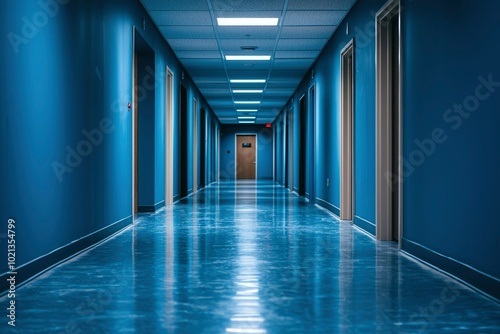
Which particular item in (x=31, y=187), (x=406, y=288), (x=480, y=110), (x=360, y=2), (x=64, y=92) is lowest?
(x=406, y=288)

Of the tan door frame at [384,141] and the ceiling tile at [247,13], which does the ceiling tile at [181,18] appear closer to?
the ceiling tile at [247,13]

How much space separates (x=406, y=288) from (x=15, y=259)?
258 cm

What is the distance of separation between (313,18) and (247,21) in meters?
1.01

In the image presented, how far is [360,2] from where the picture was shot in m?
7.14

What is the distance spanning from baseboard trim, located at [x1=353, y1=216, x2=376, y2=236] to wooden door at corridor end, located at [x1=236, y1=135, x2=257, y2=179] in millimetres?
23468

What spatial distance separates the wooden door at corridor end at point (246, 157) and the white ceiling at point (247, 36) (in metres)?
15.3

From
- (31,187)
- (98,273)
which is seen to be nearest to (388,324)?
(98,273)

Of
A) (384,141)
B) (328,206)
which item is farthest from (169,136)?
(384,141)

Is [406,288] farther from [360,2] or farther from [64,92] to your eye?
[360,2]

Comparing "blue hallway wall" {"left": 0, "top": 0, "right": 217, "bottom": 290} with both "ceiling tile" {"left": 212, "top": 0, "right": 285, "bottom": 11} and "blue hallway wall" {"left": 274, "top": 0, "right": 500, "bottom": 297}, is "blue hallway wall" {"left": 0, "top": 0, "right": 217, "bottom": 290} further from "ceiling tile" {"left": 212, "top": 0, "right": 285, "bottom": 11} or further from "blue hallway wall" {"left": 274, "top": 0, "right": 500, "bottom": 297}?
"blue hallway wall" {"left": 274, "top": 0, "right": 500, "bottom": 297}

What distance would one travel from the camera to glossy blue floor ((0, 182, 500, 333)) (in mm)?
2762

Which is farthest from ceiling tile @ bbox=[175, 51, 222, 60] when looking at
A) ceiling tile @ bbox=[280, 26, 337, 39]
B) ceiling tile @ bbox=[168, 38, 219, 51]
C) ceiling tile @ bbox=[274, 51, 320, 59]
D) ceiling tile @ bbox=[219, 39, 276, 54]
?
ceiling tile @ bbox=[280, 26, 337, 39]

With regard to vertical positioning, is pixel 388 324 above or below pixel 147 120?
below

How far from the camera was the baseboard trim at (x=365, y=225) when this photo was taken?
636 cm
